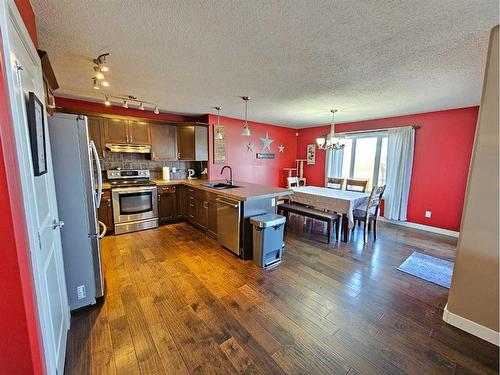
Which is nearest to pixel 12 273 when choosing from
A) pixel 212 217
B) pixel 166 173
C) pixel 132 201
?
pixel 212 217

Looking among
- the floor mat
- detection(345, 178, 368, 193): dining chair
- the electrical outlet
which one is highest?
detection(345, 178, 368, 193): dining chair

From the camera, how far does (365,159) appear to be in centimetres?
530

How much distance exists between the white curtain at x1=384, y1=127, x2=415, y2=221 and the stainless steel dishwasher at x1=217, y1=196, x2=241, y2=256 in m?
3.81

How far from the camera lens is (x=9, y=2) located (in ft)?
3.02

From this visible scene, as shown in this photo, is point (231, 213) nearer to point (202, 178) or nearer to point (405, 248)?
point (202, 178)

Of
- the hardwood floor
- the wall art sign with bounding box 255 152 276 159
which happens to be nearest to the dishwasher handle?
the hardwood floor

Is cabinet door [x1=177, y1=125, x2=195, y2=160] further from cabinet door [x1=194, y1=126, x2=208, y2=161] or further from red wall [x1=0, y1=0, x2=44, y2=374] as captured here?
red wall [x1=0, y1=0, x2=44, y2=374]

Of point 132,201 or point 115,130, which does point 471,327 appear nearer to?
point 132,201

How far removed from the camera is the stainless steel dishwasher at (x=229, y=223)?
2.97 meters

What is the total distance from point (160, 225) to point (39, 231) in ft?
11.2

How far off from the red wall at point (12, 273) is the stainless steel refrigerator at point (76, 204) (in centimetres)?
103

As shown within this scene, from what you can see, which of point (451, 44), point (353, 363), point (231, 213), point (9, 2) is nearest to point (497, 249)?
point (353, 363)

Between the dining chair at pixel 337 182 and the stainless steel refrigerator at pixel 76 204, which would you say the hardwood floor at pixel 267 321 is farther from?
the dining chair at pixel 337 182

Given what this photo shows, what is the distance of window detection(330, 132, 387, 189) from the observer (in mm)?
4994
